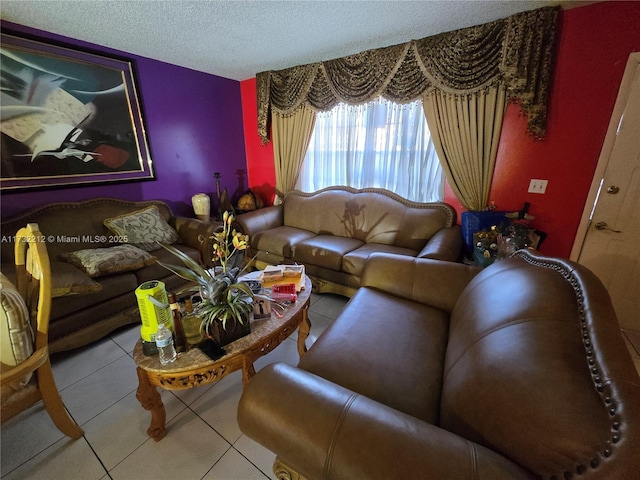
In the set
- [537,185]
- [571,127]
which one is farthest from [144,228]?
[571,127]

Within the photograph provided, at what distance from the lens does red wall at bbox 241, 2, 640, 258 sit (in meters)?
1.72

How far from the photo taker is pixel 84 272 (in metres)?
1.88

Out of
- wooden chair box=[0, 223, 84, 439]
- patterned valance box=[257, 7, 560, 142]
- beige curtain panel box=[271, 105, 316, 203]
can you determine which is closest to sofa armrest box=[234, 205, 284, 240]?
beige curtain panel box=[271, 105, 316, 203]

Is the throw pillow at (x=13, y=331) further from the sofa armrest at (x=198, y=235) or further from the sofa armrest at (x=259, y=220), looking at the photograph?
the sofa armrest at (x=259, y=220)

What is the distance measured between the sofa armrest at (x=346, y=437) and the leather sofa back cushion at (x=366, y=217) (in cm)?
199

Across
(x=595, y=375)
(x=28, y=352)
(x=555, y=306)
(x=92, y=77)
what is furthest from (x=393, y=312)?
(x=92, y=77)

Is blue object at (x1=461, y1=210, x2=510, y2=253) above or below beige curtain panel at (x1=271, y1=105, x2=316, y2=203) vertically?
below

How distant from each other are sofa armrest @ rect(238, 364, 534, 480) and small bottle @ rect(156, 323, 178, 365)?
1.55 ft

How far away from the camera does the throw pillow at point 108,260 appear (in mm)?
1888

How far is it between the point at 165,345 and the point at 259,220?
2.10m

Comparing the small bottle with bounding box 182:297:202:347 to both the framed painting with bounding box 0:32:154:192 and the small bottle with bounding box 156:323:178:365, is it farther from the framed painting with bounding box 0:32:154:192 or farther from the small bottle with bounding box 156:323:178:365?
the framed painting with bounding box 0:32:154:192

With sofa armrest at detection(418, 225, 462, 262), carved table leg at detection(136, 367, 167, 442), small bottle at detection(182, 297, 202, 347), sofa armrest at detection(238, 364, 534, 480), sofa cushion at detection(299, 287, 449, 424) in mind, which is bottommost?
carved table leg at detection(136, 367, 167, 442)

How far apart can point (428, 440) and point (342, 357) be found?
510 millimetres

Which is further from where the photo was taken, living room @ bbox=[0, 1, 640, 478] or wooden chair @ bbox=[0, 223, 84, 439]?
living room @ bbox=[0, 1, 640, 478]
